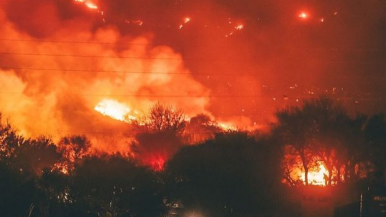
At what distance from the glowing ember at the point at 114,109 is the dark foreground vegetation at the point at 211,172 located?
45.8 feet

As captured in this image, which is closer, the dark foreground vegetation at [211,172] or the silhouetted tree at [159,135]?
the dark foreground vegetation at [211,172]

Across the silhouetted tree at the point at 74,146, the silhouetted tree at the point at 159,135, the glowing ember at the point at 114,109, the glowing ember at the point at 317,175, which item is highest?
the glowing ember at the point at 114,109

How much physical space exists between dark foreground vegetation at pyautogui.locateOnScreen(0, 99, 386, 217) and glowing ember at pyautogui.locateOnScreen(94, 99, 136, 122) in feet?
Answer: 45.8

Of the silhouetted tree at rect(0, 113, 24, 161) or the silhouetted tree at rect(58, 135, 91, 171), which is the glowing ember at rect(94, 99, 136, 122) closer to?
the silhouetted tree at rect(58, 135, 91, 171)

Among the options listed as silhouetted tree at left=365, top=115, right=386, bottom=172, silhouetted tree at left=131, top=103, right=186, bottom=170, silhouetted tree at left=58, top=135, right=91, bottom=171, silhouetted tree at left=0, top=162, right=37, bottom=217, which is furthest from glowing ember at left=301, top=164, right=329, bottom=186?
silhouetted tree at left=0, top=162, right=37, bottom=217

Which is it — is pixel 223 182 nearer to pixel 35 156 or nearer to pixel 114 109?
pixel 35 156

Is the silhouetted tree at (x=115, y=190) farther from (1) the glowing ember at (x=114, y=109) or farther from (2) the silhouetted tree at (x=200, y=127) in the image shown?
(1) the glowing ember at (x=114, y=109)

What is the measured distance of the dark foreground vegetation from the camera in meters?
37.7

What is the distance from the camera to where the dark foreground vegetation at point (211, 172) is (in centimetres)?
3766

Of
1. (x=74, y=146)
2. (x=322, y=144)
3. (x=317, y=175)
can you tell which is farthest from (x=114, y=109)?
(x=322, y=144)

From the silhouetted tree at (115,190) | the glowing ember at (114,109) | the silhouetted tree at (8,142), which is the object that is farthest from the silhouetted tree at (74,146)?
the silhouetted tree at (115,190)

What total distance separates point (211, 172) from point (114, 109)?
1520 inches

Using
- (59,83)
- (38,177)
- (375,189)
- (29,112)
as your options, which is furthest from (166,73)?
(375,189)

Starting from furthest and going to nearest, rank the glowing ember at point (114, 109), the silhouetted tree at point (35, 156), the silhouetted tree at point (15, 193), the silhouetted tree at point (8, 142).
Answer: the glowing ember at point (114, 109)
the silhouetted tree at point (8, 142)
the silhouetted tree at point (35, 156)
the silhouetted tree at point (15, 193)
